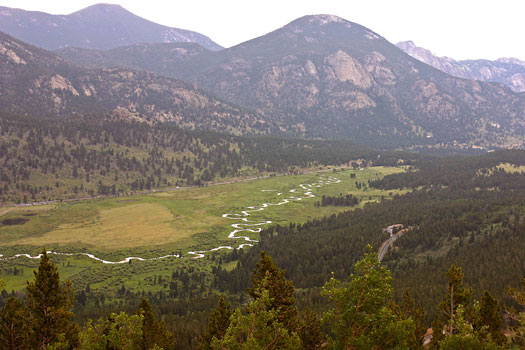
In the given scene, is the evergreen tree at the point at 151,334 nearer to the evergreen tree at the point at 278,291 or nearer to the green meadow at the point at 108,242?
the evergreen tree at the point at 278,291

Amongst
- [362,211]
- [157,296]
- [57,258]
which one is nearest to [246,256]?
[157,296]

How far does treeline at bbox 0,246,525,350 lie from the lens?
3188 cm

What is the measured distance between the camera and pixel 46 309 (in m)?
41.6

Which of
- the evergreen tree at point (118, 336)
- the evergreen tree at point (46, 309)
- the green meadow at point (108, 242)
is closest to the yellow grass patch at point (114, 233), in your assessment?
the green meadow at point (108, 242)

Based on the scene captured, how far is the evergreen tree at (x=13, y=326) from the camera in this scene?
40312 millimetres

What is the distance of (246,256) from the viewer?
444 ft

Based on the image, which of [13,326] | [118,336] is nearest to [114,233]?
[13,326]

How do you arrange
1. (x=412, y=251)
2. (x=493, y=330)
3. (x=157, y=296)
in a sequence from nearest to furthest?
(x=493, y=330) → (x=157, y=296) → (x=412, y=251)

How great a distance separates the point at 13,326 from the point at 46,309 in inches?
144

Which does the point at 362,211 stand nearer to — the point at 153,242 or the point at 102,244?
the point at 153,242

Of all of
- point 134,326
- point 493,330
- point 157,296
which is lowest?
point 157,296

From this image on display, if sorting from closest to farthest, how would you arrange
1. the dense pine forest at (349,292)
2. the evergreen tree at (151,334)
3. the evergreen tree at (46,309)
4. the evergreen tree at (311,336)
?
the dense pine forest at (349,292) → the evergreen tree at (46,309) → the evergreen tree at (311,336) → the evergreen tree at (151,334)

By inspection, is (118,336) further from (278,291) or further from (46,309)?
(278,291)

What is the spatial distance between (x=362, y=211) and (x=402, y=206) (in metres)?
19.7
